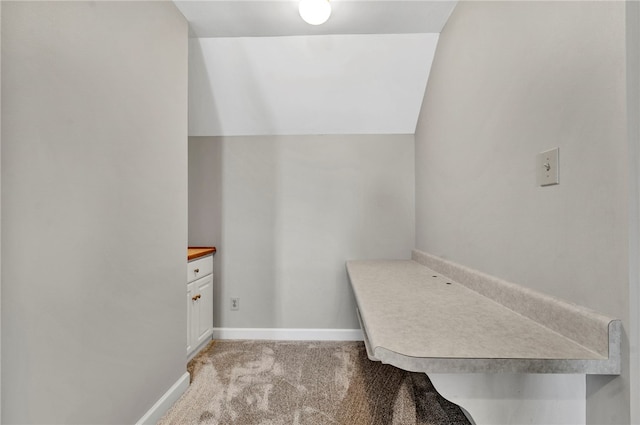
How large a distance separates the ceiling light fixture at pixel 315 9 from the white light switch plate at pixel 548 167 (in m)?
1.27

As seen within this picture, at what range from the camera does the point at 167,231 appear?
1.74 metres

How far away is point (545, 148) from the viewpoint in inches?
41.5

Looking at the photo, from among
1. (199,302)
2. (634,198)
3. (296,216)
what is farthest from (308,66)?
(634,198)

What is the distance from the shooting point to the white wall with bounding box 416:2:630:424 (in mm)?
804

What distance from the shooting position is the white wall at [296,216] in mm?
2725

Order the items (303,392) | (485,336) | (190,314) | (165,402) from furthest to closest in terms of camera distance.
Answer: (190,314), (303,392), (165,402), (485,336)

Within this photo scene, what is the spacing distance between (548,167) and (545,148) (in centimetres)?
7

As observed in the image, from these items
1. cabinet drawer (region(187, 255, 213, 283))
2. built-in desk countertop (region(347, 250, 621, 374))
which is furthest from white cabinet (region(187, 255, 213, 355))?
built-in desk countertop (region(347, 250, 621, 374))

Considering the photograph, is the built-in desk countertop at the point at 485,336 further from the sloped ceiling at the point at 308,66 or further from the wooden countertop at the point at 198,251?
the sloped ceiling at the point at 308,66

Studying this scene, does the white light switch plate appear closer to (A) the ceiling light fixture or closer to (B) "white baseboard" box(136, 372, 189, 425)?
(A) the ceiling light fixture

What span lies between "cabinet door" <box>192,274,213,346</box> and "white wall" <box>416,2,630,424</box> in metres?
1.79

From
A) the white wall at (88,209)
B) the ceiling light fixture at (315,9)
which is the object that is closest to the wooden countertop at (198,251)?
the white wall at (88,209)

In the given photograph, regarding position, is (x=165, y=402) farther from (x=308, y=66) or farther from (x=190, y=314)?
(x=308, y=66)

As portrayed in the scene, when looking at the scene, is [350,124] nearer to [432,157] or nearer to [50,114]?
[432,157]
